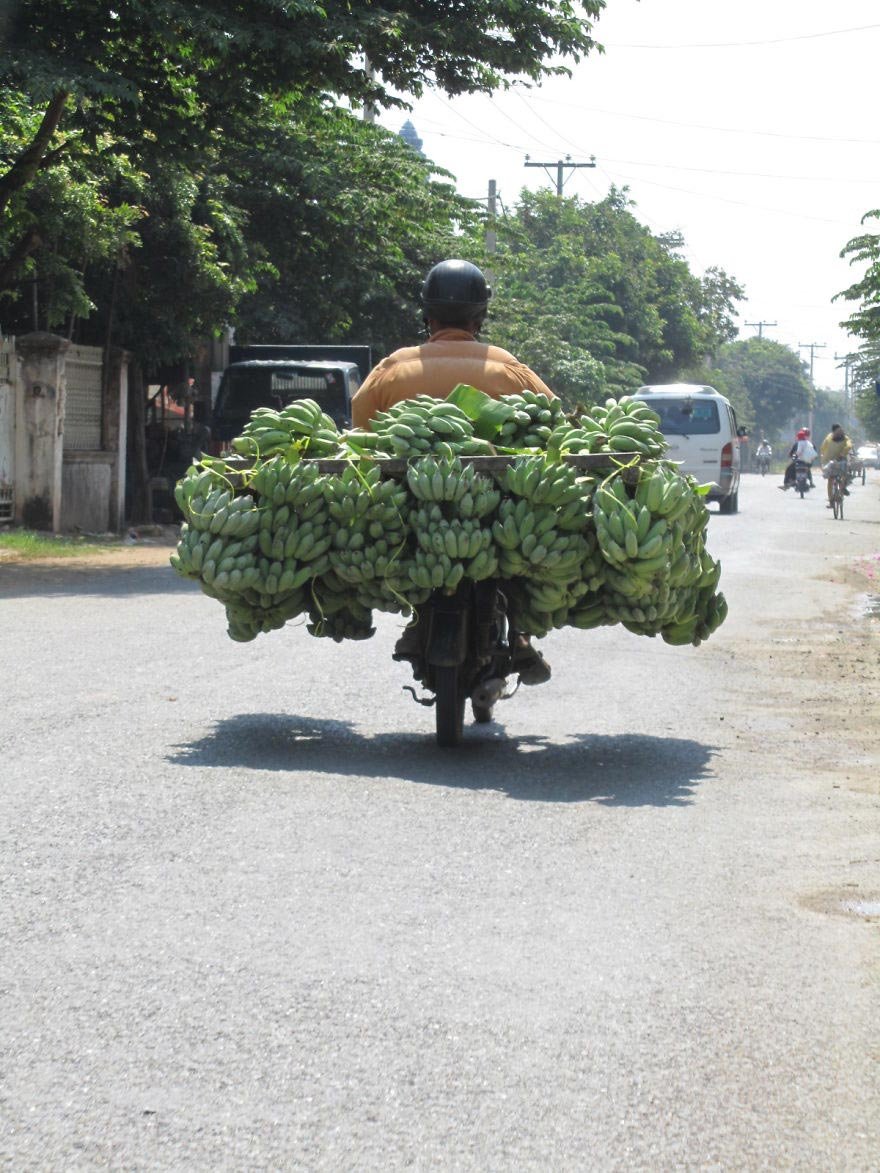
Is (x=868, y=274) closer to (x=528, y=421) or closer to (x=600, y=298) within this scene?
(x=528, y=421)

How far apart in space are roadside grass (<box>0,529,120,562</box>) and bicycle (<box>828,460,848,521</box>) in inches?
571

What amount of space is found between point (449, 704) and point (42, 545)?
43.5ft

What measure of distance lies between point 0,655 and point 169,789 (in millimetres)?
4262

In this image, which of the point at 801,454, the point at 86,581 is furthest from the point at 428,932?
the point at 801,454

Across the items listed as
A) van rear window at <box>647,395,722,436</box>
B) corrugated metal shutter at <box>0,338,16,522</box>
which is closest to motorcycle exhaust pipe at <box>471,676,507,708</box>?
corrugated metal shutter at <box>0,338,16,522</box>

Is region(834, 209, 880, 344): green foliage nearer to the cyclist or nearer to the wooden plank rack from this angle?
the cyclist

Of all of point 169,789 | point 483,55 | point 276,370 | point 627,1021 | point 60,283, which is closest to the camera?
point 627,1021

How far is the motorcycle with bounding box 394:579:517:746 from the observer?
21.9 ft

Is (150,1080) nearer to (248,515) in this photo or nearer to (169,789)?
(169,789)

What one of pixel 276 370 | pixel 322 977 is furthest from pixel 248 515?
pixel 276 370

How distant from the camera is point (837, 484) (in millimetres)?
30656

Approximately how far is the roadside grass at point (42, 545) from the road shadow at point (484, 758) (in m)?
11.4

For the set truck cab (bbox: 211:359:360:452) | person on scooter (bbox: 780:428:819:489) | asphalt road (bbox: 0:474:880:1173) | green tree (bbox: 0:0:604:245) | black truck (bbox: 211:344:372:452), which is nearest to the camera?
asphalt road (bbox: 0:474:880:1173)

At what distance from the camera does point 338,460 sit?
6.57m
